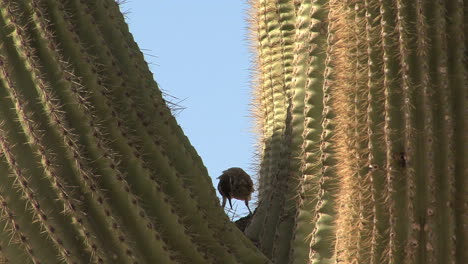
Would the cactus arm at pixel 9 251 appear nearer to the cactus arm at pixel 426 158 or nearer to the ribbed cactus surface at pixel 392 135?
the ribbed cactus surface at pixel 392 135

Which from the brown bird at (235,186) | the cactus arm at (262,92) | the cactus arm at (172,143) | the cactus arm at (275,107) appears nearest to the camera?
the cactus arm at (172,143)

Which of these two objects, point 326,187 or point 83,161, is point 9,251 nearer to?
point 83,161

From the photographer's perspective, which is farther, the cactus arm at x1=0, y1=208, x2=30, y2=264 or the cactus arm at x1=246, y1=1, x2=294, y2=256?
the cactus arm at x1=246, y1=1, x2=294, y2=256

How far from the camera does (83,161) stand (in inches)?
125

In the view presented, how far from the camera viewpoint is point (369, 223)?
3100 mm

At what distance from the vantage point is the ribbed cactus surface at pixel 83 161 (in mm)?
3115

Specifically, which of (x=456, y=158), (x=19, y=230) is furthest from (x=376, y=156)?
(x=19, y=230)

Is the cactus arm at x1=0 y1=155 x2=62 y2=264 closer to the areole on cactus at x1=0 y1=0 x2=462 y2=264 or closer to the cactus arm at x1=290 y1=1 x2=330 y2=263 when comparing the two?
the areole on cactus at x1=0 y1=0 x2=462 y2=264

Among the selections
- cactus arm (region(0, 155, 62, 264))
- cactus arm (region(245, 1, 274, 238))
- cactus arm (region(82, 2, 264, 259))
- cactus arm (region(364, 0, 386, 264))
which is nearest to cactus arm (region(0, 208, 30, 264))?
cactus arm (region(0, 155, 62, 264))

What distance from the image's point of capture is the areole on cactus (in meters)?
3.07

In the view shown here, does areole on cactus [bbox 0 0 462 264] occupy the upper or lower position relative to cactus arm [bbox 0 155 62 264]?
upper

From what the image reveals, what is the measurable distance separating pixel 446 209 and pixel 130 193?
90 cm

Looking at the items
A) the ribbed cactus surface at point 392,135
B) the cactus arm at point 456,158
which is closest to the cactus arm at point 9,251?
the ribbed cactus surface at point 392,135

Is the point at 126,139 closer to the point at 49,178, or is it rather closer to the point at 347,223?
the point at 49,178
